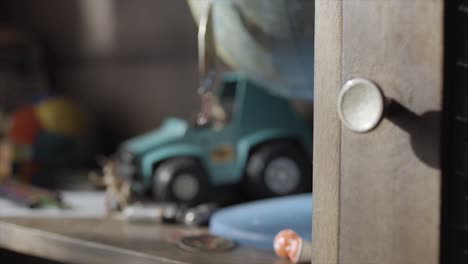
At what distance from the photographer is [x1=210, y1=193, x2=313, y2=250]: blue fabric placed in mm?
580

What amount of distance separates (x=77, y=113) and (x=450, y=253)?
891 mm

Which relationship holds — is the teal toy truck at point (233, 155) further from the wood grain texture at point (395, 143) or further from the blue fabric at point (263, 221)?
the wood grain texture at point (395, 143)

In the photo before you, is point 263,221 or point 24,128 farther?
point 24,128

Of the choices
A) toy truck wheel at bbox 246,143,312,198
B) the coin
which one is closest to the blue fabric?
the coin

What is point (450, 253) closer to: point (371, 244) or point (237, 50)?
point (371, 244)

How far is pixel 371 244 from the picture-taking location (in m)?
0.39

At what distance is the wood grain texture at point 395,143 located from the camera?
1.21 ft

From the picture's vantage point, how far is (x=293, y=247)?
522mm

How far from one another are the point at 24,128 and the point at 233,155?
39 centimetres

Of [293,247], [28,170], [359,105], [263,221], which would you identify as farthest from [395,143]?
[28,170]

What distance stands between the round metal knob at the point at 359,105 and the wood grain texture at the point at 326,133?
0.03m

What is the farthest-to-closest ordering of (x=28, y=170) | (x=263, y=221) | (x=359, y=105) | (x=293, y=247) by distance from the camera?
1. (x=28, y=170)
2. (x=263, y=221)
3. (x=293, y=247)
4. (x=359, y=105)

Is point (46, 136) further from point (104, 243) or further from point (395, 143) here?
point (395, 143)

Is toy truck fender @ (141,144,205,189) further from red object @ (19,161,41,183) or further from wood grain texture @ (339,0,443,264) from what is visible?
wood grain texture @ (339,0,443,264)
